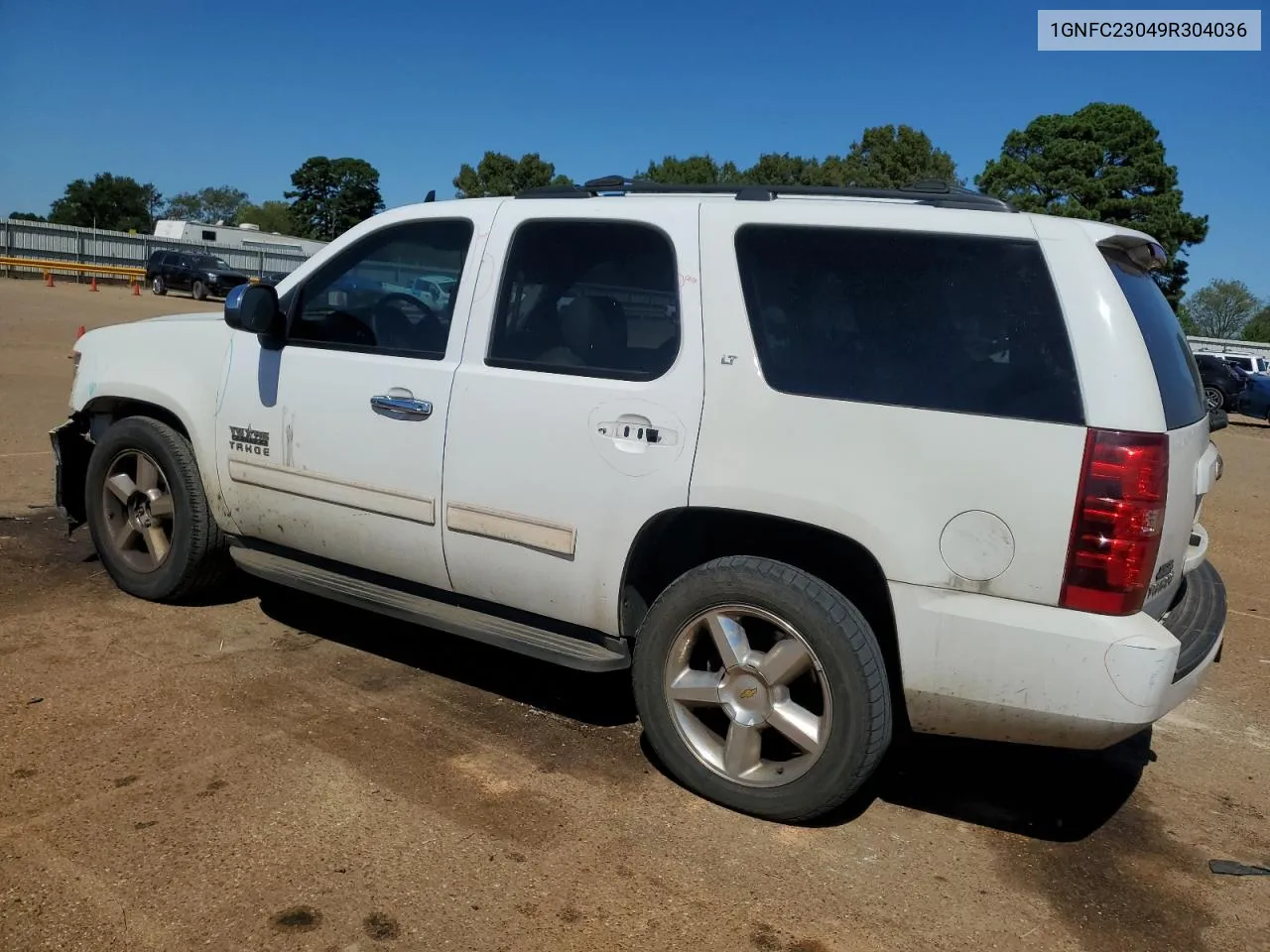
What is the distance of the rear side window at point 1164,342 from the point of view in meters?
3.21

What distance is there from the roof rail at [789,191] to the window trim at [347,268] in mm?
332

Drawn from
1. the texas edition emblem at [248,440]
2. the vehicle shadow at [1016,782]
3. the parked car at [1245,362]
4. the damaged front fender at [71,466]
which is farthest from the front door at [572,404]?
the parked car at [1245,362]

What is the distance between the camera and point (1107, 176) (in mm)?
44156

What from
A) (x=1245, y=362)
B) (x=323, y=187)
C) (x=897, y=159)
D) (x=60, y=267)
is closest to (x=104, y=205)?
(x=323, y=187)

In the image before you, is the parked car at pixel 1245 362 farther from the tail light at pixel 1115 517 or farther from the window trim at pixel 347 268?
the tail light at pixel 1115 517

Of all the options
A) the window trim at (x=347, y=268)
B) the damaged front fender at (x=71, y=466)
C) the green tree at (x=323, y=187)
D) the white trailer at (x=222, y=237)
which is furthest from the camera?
the green tree at (x=323, y=187)

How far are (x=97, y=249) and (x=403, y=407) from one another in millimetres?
48982

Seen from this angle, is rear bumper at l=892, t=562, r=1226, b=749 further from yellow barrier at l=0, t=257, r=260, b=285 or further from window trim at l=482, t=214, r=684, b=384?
yellow barrier at l=0, t=257, r=260, b=285

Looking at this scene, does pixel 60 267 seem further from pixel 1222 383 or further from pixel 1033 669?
pixel 1033 669

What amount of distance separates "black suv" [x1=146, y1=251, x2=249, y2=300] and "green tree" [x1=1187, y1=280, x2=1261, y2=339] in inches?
3189

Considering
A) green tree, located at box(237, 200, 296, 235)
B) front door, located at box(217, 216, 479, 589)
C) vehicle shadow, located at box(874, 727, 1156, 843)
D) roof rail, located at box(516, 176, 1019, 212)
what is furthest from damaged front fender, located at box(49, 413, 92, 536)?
green tree, located at box(237, 200, 296, 235)

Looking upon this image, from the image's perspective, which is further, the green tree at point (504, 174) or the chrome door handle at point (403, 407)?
the green tree at point (504, 174)

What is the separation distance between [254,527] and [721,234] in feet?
7.97

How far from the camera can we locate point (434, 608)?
4.18m
